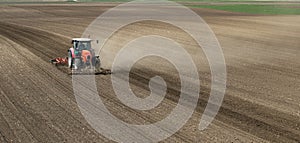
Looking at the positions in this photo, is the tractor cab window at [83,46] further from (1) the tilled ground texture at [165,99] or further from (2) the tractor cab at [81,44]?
(1) the tilled ground texture at [165,99]

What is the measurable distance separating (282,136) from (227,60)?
38.5ft

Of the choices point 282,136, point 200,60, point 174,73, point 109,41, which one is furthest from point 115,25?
point 282,136

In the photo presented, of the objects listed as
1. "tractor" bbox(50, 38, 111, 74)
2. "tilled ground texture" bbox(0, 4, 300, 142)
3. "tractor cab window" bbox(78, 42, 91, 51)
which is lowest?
→ "tilled ground texture" bbox(0, 4, 300, 142)

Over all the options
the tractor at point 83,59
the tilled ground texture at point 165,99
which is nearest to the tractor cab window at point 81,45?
the tractor at point 83,59

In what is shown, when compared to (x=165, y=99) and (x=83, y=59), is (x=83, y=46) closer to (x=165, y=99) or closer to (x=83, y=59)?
(x=83, y=59)

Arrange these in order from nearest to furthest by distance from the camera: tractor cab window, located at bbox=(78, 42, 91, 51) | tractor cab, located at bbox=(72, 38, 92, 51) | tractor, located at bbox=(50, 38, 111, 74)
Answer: tractor, located at bbox=(50, 38, 111, 74), tractor cab, located at bbox=(72, 38, 92, 51), tractor cab window, located at bbox=(78, 42, 91, 51)

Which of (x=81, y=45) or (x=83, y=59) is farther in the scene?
(x=81, y=45)

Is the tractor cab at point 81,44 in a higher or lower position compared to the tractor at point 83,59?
higher

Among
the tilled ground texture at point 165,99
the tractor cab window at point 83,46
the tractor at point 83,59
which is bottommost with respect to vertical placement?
the tilled ground texture at point 165,99

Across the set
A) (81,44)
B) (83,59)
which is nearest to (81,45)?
(81,44)

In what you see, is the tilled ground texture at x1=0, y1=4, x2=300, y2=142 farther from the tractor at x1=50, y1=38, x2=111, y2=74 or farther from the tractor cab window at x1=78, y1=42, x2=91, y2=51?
the tractor cab window at x1=78, y1=42, x2=91, y2=51

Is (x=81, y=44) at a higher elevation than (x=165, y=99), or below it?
higher

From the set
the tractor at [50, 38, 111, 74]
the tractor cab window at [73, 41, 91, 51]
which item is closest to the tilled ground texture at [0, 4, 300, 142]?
the tractor at [50, 38, 111, 74]

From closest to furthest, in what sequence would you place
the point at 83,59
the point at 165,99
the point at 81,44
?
1. the point at 165,99
2. the point at 83,59
3. the point at 81,44
